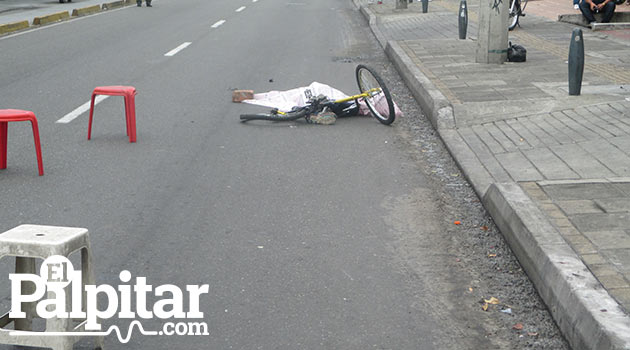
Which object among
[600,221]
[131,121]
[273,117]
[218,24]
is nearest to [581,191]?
[600,221]

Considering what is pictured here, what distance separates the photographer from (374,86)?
9.66m

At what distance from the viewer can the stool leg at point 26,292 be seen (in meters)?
4.01

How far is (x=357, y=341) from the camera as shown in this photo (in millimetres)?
4141

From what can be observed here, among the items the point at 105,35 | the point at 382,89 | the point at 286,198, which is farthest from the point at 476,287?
the point at 105,35

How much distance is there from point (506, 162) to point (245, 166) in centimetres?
239

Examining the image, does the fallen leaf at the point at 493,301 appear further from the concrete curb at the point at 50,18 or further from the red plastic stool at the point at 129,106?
the concrete curb at the point at 50,18

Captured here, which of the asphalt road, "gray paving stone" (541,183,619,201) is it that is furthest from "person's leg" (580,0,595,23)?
"gray paving stone" (541,183,619,201)

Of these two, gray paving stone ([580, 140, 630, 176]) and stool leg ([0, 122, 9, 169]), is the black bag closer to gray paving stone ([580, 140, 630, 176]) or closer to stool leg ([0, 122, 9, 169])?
gray paving stone ([580, 140, 630, 176])

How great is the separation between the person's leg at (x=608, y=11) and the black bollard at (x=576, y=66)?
8437mm

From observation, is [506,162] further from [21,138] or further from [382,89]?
[21,138]

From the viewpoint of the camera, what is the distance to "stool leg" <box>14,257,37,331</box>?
4.01 meters

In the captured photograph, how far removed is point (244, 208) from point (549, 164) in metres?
2.66

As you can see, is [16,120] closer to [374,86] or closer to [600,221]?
[374,86]

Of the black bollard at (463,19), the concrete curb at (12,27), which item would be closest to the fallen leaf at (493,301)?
the black bollard at (463,19)
